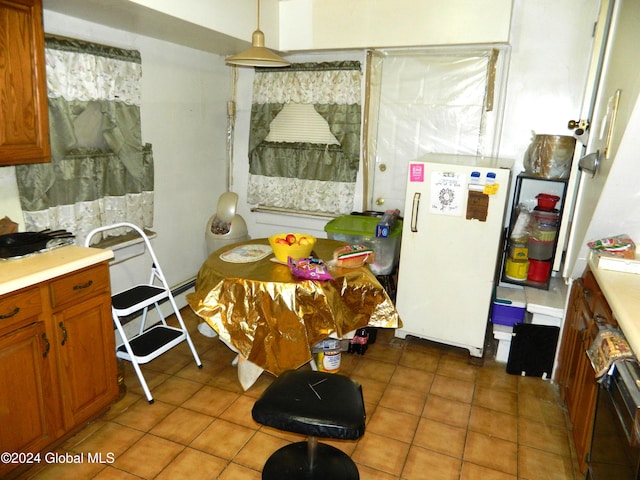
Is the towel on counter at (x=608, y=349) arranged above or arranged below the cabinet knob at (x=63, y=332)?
above

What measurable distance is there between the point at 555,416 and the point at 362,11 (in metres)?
3.02

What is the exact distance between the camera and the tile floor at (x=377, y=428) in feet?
7.27

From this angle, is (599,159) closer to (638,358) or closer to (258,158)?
(638,358)

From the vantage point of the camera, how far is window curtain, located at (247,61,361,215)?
381 centimetres

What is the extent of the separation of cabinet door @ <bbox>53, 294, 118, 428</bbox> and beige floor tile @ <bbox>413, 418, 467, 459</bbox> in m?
1.68

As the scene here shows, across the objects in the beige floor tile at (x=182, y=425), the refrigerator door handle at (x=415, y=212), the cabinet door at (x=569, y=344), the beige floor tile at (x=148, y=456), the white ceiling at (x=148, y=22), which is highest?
the white ceiling at (x=148, y=22)

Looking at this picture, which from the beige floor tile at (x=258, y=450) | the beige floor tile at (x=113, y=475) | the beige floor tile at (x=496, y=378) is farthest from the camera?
the beige floor tile at (x=496, y=378)

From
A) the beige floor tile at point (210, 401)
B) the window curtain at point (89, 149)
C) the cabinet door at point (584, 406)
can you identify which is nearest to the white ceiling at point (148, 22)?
the window curtain at point (89, 149)

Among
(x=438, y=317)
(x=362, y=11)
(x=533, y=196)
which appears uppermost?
(x=362, y=11)

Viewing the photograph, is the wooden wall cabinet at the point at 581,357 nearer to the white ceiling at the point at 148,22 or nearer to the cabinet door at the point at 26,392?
the cabinet door at the point at 26,392

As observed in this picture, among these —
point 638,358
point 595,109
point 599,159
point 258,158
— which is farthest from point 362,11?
point 638,358

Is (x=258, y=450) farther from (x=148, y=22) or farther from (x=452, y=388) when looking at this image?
(x=148, y=22)

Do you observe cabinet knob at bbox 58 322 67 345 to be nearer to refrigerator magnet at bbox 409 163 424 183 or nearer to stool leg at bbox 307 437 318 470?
stool leg at bbox 307 437 318 470

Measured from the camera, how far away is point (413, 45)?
3.41 meters
